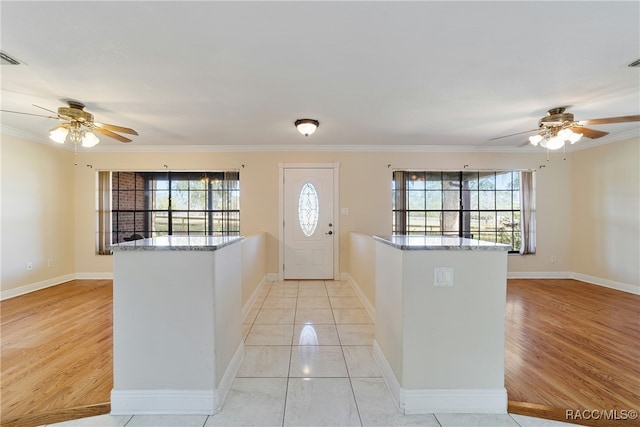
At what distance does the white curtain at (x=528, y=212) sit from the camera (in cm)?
499

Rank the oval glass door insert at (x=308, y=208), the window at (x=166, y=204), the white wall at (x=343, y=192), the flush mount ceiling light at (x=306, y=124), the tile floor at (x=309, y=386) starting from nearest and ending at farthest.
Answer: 1. the tile floor at (x=309, y=386)
2. the flush mount ceiling light at (x=306, y=124)
3. the white wall at (x=343, y=192)
4. the oval glass door insert at (x=308, y=208)
5. the window at (x=166, y=204)

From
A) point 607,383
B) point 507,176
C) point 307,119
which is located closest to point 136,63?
point 307,119

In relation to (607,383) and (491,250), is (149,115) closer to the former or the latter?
(491,250)

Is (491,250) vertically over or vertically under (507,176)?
under

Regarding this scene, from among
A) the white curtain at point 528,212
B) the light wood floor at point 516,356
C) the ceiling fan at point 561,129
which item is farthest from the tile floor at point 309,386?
the white curtain at point 528,212

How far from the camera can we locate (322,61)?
2166 mm

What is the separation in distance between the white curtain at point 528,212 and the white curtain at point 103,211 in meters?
7.40

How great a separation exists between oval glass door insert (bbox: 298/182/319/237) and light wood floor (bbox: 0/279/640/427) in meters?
2.95

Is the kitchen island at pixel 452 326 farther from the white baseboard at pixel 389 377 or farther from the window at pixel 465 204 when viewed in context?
the window at pixel 465 204

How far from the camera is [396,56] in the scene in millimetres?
2092

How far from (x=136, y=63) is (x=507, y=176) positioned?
5.71 meters

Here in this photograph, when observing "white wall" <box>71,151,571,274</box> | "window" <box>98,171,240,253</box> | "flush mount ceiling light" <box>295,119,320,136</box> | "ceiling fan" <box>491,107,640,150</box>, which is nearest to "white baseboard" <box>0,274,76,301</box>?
"white wall" <box>71,151,571,274</box>

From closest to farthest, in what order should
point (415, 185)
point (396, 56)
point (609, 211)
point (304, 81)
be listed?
point (396, 56)
point (304, 81)
point (609, 211)
point (415, 185)

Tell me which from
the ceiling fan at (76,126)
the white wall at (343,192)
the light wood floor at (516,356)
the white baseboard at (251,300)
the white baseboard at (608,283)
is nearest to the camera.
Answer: the light wood floor at (516,356)
